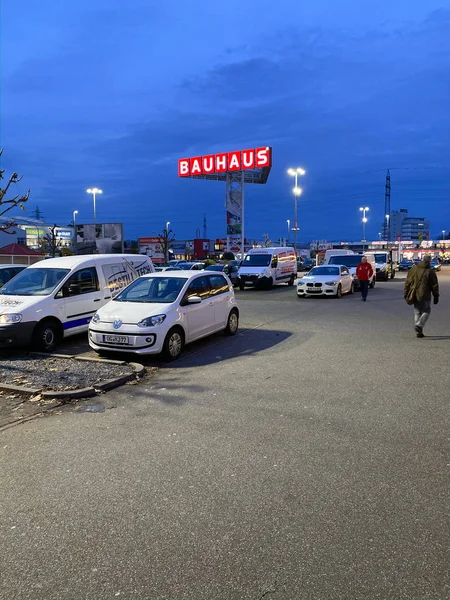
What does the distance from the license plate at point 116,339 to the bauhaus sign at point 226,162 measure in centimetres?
4126

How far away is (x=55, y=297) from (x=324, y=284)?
42.1ft

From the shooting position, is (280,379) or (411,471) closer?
(411,471)

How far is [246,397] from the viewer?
600 centimetres

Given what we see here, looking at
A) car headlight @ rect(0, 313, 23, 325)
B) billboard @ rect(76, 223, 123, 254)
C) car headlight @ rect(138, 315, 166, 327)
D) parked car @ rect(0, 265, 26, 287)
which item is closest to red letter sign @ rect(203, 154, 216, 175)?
billboard @ rect(76, 223, 123, 254)

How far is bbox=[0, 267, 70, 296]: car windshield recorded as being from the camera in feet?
30.5

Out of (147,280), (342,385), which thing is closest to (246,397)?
(342,385)

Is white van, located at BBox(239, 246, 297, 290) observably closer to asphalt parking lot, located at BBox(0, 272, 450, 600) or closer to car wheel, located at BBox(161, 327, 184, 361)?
car wheel, located at BBox(161, 327, 184, 361)

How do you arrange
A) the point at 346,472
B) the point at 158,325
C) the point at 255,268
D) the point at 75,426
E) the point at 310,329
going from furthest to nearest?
the point at 255,268 < the point at 310,329 < the point at 158,325 < the point at 75,426 < the point at 346,472

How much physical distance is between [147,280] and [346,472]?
254 inches

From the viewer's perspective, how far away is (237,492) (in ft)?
11.7

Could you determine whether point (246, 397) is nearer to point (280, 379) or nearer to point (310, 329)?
point (280, 379)

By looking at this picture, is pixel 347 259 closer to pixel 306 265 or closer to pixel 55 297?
pixel 55 297

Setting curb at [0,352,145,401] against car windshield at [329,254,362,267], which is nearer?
curb at [0,352,145,401]

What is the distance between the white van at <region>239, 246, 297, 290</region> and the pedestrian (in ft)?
46.2
